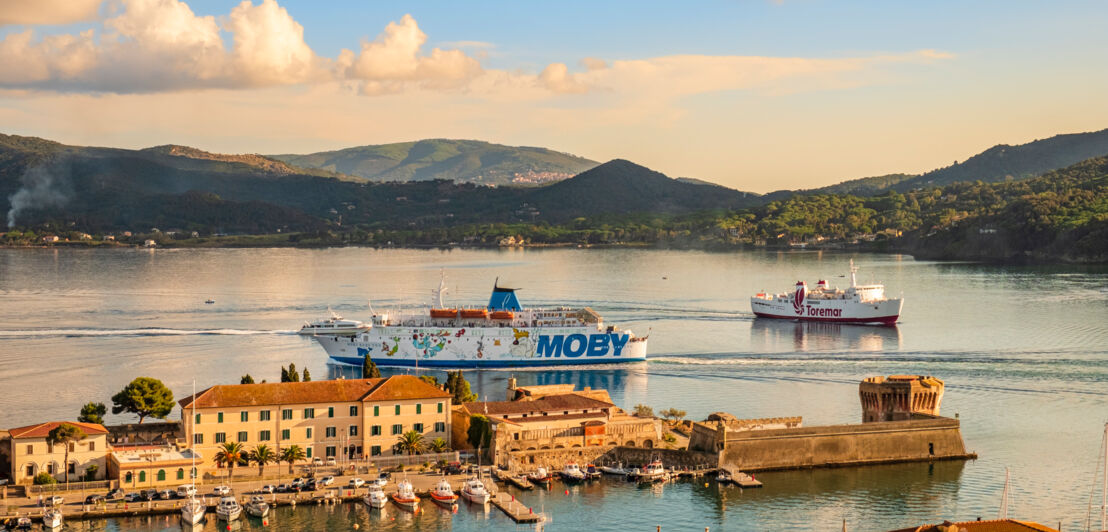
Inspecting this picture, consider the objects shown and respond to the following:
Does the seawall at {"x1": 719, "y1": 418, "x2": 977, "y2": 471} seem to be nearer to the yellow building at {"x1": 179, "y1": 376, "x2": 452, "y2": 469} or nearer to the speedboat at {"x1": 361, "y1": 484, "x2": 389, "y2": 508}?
the yellow building at {"x1": 179, "y1": 376, "x2": 452, "y2": 469}

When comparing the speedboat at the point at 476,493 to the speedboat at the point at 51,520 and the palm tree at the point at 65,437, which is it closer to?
the speedboat at the point at 51,520

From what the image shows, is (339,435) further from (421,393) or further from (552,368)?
(552,368)

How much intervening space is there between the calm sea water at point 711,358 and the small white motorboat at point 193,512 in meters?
0.57

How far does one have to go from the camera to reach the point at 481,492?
3597cm

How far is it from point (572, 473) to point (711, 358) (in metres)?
30.4

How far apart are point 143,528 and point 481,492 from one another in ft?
30.0

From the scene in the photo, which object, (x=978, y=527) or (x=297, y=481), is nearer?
(x=978, y=527)

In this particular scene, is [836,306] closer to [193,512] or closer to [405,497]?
[405,497]

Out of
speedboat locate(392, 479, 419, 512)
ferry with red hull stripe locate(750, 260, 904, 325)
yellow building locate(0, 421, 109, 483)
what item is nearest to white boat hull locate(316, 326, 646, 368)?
ferry with red hull stripe locate(750, 260, 904, 325)

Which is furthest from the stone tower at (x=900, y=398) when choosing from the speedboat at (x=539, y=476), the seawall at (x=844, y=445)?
the speedboat at (x=539, y=476)

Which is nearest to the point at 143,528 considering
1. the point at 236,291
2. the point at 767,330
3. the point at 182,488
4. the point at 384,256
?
the point at 182,488

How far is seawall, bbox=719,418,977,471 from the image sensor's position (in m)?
40.9

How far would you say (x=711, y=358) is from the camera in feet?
224

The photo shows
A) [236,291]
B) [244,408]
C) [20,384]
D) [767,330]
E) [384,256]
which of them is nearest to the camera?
[244,408]
